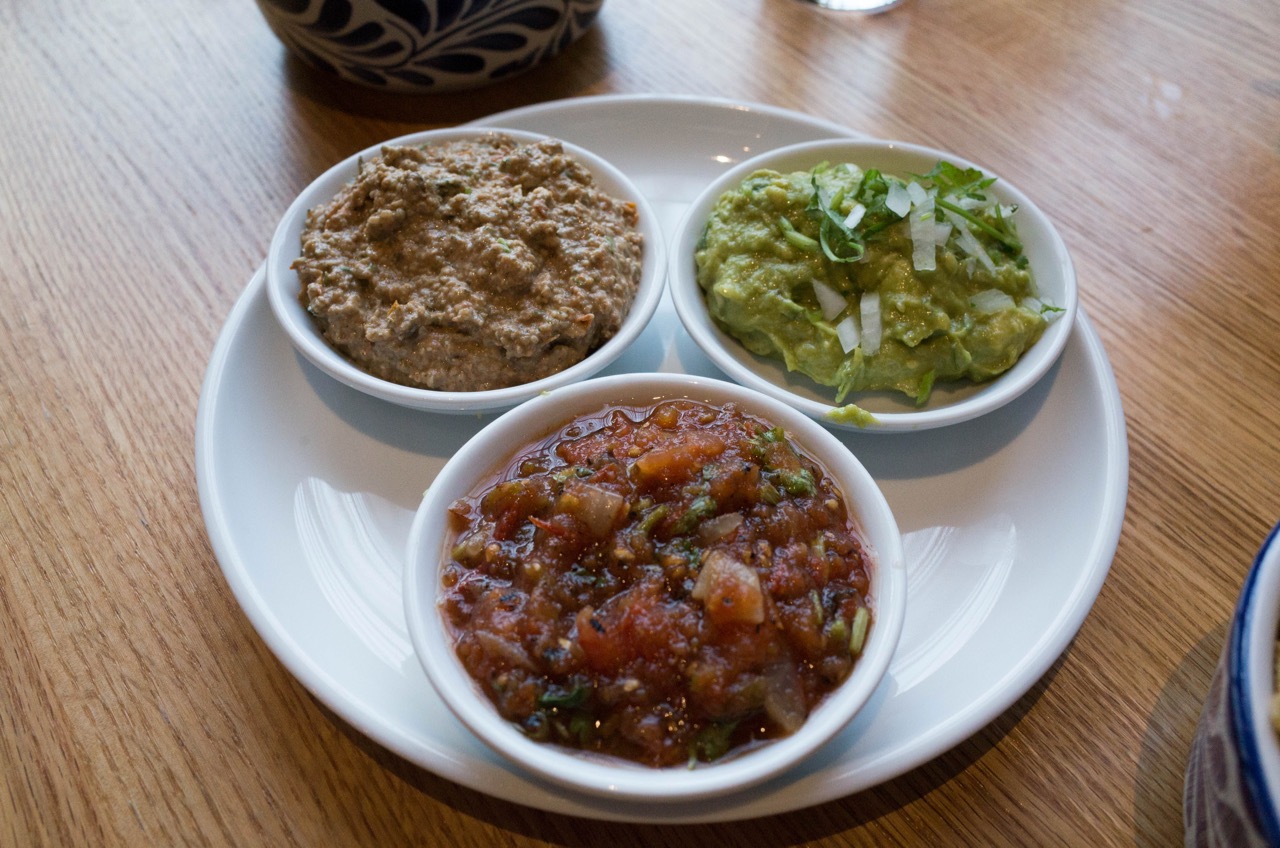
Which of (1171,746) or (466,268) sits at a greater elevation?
(466,268)

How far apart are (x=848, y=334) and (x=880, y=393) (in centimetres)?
23

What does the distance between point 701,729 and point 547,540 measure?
0.53 meters

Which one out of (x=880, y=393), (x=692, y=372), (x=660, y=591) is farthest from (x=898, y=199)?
(x=660, y=591)

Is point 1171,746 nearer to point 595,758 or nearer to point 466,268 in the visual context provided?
point 595,758

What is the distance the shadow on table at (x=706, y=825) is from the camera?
198 centimetres

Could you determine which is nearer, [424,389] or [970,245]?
[424,389]

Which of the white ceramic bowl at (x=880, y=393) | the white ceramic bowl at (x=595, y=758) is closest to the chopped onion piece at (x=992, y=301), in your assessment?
the white ceramic bowl at (x=880, y=393)

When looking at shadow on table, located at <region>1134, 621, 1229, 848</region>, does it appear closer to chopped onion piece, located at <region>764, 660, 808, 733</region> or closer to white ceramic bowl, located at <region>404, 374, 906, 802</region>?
white ceramic bowl, located at <region>404, 374, 906, 802</region>

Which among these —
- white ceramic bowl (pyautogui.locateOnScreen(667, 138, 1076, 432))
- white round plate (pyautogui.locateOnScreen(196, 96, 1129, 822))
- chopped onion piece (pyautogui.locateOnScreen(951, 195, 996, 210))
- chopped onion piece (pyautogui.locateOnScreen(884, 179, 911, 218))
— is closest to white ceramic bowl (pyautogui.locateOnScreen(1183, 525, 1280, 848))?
white round plate (pyautogui.locateOnScreen(196, 96, 1129, 822))

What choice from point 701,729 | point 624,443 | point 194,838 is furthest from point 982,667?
point 194,838

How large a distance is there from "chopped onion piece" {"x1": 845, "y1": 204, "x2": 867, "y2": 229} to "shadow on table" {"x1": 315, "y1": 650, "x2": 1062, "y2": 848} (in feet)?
4.98

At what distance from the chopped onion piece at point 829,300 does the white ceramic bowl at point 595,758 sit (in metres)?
0.51

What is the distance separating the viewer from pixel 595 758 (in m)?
1.82

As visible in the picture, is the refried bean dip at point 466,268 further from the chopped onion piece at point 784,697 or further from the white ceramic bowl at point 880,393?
the chopped onion piece at point 784,697
